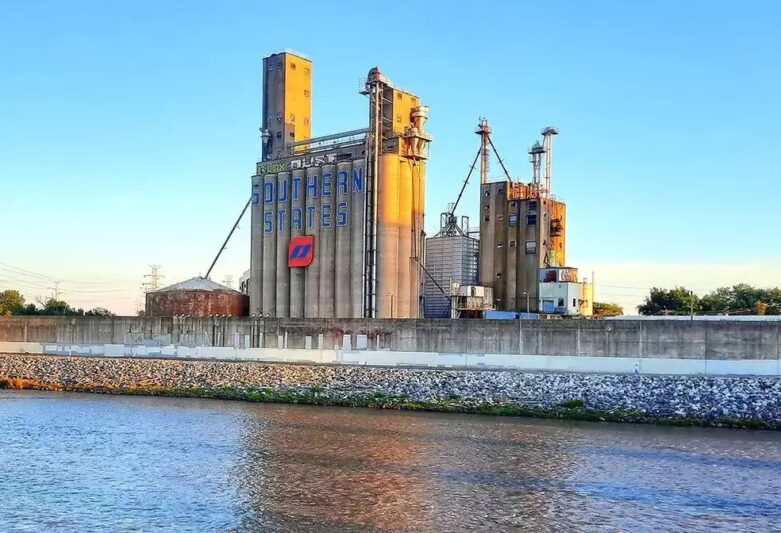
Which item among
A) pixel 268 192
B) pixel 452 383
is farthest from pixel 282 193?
pixel 452 383

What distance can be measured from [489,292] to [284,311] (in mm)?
16797

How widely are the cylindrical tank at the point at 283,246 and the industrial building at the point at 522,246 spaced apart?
16067 mm

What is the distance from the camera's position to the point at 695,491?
57.3 feet

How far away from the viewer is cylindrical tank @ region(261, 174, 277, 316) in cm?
6438

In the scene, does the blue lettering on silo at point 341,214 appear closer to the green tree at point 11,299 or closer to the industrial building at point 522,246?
the industrial building at point 522,246

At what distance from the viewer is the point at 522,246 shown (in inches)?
2436

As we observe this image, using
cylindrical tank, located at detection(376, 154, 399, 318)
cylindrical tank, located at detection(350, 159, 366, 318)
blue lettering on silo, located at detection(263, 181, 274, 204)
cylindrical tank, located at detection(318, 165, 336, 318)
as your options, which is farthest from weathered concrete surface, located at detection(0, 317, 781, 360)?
blue lettering on silo, located at detection(263, 181, 274, 204)

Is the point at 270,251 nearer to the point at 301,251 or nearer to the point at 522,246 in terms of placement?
the point at 301,251

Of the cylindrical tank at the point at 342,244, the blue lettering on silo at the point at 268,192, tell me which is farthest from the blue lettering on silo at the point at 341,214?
the blue lettering on silo at the point at 268,192

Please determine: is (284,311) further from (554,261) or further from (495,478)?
(495,478)

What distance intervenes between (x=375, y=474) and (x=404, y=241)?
39.9 meters

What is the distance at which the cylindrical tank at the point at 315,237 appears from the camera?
60875mm

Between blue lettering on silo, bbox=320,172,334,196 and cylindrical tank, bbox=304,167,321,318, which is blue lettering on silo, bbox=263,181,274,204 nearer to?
cylindrical tank, bbox=304,167,321,318

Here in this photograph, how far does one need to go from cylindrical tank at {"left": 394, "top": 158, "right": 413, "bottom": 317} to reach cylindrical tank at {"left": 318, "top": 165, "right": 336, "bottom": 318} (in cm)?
541
